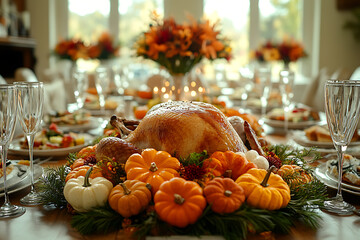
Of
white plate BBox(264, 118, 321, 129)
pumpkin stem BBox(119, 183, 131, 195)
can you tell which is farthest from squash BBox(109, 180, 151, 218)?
white plate BBox(264, 118, 321, 129)

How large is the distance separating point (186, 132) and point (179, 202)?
0.33 m

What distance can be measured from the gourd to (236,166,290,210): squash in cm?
34

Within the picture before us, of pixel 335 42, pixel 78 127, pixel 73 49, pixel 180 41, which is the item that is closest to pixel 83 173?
pixel 78 127

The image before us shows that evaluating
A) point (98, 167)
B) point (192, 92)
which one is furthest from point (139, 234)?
point (192, 92)

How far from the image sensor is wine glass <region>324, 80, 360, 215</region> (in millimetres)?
1072

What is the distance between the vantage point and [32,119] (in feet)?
4.01

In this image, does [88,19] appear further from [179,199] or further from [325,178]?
[179,199]

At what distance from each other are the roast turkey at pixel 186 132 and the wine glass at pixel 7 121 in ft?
1.09

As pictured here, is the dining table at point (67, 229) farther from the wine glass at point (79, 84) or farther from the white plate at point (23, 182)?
the wine glass at point (79, 84)

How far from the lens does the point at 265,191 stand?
37.4 inches

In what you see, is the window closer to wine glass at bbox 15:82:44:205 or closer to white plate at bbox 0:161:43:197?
white plate at bbox 0:161:43:197

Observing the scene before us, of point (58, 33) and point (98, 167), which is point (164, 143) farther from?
point (58, 33)

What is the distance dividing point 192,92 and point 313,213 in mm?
2244

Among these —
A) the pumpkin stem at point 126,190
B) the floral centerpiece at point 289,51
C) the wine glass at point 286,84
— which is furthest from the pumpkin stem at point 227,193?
the floral centerpiece at point 289,51
